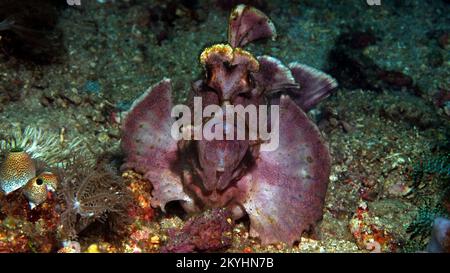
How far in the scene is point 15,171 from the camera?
10.6 ft

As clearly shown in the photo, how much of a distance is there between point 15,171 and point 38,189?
0.24 meters

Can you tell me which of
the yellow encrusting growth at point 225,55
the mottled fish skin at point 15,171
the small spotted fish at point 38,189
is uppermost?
the yellow encrusting growth at point 225,55

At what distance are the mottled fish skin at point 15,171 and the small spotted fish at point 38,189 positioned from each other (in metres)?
0.08

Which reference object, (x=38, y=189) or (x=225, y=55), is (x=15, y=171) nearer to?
(x=38, y=189)

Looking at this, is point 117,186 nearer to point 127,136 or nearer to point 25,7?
point 127,136

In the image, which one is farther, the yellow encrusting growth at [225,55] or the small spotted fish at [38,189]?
the yellow encrusting growth at [225,55]

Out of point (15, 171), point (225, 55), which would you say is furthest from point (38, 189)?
point (225, 55)

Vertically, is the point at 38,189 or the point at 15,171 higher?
the point at 15,171

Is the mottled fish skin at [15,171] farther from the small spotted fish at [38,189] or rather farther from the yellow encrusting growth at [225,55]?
the yellow encrusting growth at [225,55]

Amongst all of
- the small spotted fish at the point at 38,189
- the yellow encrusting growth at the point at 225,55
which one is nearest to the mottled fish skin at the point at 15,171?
the small spotted fish at the point at 38,189

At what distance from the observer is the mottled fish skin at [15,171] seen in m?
3.21

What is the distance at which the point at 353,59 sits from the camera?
6.92 meters

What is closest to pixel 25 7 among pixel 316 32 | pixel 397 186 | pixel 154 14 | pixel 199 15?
pixel 154 14
